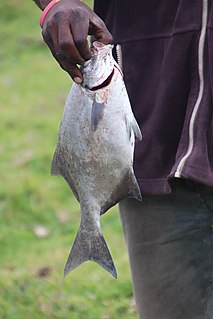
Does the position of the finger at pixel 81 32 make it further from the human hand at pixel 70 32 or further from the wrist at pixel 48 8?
the wrist at pixel 48 8

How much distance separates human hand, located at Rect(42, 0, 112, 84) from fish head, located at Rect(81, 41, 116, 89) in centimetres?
2

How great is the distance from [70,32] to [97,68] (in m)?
0.12

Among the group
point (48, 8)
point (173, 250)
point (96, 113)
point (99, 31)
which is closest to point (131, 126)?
point (96, 113)

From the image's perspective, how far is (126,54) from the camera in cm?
225

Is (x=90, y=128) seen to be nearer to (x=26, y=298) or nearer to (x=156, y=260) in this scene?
(x=156, y=260)

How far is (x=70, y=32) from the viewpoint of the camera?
1868 mm

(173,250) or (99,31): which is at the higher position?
(99,31)

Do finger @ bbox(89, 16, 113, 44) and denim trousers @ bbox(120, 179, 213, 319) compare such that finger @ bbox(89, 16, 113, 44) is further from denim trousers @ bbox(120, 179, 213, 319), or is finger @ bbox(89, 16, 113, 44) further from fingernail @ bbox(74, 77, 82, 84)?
denim trousers @ bbox(120, 179, 213, 319)

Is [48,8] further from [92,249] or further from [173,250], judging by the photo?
[173,250]

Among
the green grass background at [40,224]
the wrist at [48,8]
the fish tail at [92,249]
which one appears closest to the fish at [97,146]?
the fish tail at [92,249]

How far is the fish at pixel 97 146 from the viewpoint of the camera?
1.95 m

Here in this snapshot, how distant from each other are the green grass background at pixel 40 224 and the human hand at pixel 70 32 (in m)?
2.21

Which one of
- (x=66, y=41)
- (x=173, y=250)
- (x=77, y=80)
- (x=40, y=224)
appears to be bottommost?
(x=40, y=224)

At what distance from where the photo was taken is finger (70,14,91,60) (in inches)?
73.7
